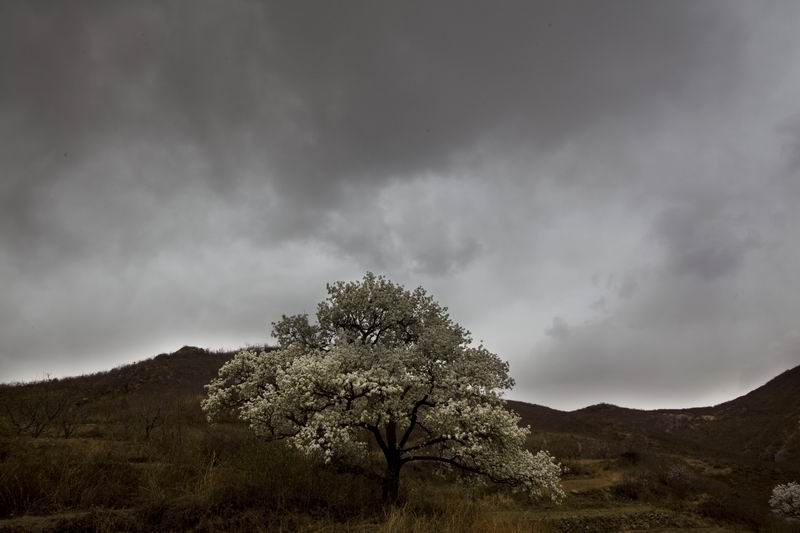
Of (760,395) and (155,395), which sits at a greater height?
(760,395)

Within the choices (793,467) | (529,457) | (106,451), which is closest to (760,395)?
(793,467)

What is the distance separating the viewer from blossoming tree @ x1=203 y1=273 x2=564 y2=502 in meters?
12.1

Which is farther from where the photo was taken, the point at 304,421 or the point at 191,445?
the point at 191,445

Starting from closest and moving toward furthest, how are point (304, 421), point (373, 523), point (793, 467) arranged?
1. point (373, 523)
2. point (304, 421)
3. point (793, 467)

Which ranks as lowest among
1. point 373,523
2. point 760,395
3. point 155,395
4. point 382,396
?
point 373,523

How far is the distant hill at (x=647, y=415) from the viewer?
142 feet

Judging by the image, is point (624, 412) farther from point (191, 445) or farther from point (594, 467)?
point (191, 445)

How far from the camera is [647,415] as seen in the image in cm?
8625

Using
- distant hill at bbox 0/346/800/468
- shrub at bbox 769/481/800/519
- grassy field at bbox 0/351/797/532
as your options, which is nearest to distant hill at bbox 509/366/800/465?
distant hill at bbox 0/346/800/468

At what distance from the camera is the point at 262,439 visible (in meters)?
16.1

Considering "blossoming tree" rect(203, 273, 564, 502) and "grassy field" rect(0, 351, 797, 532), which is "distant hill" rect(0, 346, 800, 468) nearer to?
"grassy field" rect(0, 351, 797, 532)

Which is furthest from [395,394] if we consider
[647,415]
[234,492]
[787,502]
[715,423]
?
[715,423]

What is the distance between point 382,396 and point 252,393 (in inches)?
237

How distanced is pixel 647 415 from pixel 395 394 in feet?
295
